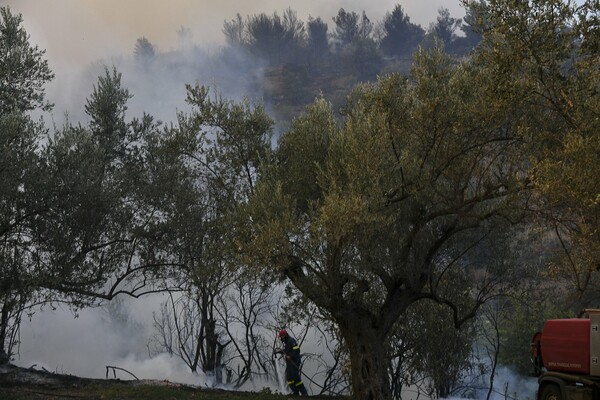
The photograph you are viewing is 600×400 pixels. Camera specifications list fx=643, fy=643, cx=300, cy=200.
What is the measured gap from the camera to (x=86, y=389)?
21.7 m

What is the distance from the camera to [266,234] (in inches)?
676

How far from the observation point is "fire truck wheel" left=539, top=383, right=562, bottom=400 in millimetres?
16517

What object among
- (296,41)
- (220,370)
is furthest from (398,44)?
(220,370)

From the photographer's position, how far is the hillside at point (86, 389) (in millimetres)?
19764

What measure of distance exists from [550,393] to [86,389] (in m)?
14.7

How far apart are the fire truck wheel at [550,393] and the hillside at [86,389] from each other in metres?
7.53

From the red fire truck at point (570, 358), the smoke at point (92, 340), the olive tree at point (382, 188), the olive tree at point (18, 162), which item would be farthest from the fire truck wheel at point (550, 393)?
the smoke at point (92, 340)

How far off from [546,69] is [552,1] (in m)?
1.67

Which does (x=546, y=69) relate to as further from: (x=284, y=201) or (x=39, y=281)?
(x=39, y=281)

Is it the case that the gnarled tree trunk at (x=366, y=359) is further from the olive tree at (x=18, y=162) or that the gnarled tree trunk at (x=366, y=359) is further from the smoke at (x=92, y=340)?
the smoke at (x=92, y=340)

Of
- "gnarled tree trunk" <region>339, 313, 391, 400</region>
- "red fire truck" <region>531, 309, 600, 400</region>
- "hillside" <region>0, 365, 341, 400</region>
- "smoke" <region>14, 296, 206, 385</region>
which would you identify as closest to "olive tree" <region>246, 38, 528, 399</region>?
"gnarled tree trunk" <region>339, 313, 391, 400</region>

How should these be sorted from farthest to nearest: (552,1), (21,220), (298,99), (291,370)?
1. (298,99)
2. (291,370)
3. (21,220)
4. (552,1)

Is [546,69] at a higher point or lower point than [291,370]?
higher

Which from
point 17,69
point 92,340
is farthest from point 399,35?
point 17,69
